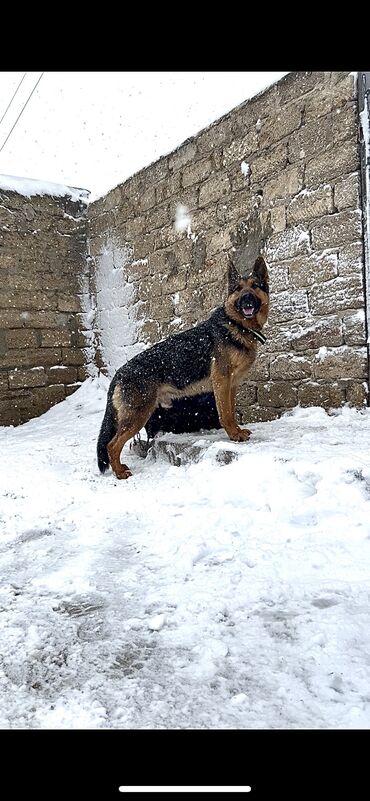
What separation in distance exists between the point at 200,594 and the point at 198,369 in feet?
7.71

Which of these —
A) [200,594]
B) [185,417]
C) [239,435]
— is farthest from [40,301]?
[200,594]

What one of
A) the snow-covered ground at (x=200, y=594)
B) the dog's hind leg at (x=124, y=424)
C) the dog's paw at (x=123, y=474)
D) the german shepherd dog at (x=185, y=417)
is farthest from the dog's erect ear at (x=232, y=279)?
the dog's paw at (x=123, y=474)

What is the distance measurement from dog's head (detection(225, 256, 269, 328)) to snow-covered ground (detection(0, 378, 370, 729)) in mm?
981

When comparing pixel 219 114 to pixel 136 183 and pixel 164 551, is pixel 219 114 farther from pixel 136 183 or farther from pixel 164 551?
pixel 164 551

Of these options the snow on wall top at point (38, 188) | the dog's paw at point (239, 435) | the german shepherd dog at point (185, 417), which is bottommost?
the dog's paw at point (239, 435)

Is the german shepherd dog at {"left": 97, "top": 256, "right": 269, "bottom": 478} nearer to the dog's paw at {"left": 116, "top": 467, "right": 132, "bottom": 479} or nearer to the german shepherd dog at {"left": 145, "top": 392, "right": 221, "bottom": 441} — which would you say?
the dog's paw at {"left": 116, "top": 467, "right": 132, "bottom": 479}

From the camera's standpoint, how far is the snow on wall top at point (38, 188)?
7172mm

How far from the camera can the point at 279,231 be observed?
4.67 m

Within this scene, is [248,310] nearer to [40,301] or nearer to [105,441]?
[105,441]

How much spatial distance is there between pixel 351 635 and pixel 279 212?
4.05m

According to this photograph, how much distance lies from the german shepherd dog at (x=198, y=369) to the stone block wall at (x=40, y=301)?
350cm

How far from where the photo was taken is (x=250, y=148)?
16.2ft

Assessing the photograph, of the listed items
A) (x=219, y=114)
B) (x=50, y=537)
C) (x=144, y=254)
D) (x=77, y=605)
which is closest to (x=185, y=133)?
(x=219, y=114)

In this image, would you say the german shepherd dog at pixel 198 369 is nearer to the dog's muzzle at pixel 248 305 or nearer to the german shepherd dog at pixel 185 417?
the dog's muzzle at pixel 248 305
